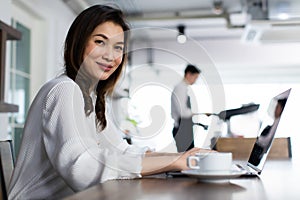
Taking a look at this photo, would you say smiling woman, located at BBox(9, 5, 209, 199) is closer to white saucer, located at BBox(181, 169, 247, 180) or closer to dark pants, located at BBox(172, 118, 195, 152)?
dark pants, located at BBox(172, 118, 195, 152)

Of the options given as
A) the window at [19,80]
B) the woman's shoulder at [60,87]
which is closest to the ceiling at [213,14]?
the window at [19,80]

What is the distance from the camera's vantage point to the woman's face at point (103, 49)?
1.19m

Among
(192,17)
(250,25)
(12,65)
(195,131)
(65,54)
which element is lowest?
(195,131)

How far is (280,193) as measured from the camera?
76 cm

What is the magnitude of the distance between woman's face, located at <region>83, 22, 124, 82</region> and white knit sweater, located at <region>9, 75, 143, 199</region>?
4.7 inches

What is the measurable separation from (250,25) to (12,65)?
2.54m

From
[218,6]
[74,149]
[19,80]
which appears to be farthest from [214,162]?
[218,6]

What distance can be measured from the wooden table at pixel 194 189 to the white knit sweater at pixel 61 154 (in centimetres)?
5

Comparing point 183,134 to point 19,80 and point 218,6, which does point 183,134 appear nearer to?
point 19,80

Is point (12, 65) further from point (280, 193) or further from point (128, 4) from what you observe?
point (280, 193)

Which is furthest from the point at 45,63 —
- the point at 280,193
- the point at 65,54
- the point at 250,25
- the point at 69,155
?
the point at 280,193

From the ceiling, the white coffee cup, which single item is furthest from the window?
the white coffee cup

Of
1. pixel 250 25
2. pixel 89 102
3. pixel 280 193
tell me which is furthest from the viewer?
pixel 250 25

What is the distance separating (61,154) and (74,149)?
0.11 ft
